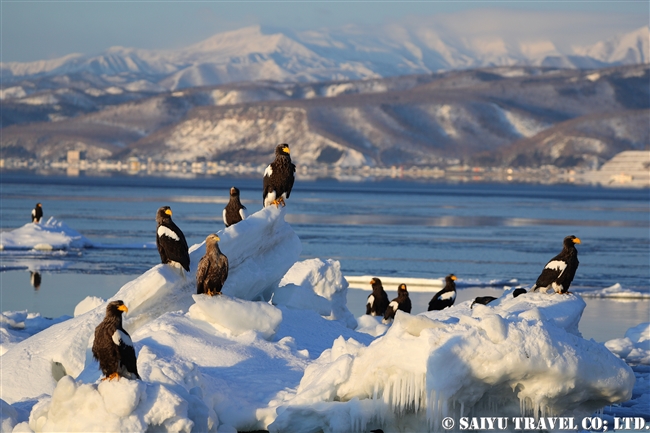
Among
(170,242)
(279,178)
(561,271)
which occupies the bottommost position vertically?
(561,271)

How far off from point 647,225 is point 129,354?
49059 mm

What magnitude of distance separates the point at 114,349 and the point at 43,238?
1002 inches

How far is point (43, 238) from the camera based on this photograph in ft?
112

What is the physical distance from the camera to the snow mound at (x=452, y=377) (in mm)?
10148

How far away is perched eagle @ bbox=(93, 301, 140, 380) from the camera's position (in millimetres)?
9773

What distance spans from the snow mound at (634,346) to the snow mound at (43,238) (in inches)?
810

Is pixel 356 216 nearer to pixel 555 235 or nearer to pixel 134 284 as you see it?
pixel 555 235

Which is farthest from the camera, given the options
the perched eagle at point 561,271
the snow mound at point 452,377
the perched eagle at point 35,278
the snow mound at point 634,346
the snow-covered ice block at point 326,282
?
the perched eagle at point 35,278

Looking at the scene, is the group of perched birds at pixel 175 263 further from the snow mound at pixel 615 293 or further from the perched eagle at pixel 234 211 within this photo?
the snow mound at pixel 615 293

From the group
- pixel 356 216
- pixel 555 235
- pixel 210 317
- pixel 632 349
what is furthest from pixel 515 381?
pixel 356 216

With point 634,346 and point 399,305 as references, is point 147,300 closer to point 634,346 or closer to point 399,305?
point 399,305

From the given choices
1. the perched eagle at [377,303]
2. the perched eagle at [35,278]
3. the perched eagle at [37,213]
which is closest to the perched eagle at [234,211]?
the perched eagle at [377,303]

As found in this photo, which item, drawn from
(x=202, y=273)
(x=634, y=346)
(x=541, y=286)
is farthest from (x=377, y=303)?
(x=202, y=273)

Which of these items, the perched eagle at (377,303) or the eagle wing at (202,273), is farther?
the perched eagle at (377,303)
